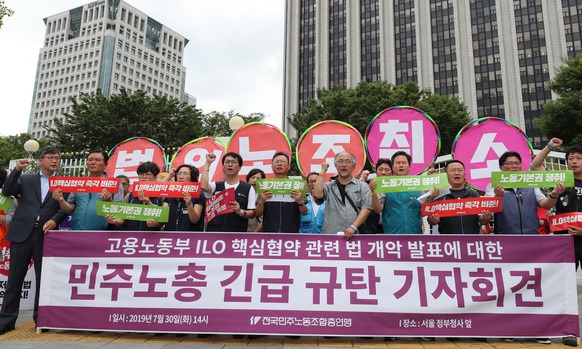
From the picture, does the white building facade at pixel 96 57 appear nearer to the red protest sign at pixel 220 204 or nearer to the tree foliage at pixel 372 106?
the tree foliage at pixel 372 106

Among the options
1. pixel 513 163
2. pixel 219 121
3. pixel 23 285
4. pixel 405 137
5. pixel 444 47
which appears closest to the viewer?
pixel 513 163

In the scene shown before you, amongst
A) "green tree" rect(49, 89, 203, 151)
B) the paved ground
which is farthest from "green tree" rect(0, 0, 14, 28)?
the paved ground

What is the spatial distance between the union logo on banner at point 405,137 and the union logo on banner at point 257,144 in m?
1.68

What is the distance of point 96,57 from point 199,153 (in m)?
113

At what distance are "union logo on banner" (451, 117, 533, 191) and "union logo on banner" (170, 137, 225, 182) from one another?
4878mm

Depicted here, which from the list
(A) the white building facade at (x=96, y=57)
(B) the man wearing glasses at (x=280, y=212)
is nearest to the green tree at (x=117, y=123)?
(B) the man wearing glasses at (x=280, y=212)

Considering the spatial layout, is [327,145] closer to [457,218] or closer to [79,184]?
[457,218]

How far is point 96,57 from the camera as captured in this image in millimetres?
105688

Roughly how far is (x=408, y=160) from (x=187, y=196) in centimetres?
280

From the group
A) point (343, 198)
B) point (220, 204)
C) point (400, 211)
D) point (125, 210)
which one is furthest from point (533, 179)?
point (125, 210)

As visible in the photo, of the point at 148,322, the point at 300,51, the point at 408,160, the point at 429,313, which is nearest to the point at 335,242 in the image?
the point at 429,313

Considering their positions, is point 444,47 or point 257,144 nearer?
point 257,144

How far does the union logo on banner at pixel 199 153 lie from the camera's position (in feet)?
28.4

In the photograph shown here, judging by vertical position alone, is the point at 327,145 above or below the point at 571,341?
above
